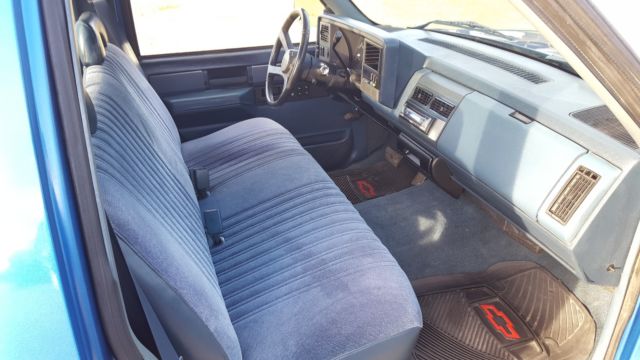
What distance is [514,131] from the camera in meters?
1.43

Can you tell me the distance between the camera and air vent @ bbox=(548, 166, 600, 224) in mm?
1188

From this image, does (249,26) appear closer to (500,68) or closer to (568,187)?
(500,68)

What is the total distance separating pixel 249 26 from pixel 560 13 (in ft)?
8.68

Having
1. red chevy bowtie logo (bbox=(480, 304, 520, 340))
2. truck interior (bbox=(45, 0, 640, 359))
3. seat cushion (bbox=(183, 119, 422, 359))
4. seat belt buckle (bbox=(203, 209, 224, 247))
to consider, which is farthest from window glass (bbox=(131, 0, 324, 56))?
red chevy bowtie logo (bbox=(480, 304, 520, 340))

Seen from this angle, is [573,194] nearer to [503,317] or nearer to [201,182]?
[503,317]

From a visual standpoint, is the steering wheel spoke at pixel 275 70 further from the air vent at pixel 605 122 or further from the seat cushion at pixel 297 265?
the air vent at pixel 605 122

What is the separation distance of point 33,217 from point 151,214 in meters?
0.37

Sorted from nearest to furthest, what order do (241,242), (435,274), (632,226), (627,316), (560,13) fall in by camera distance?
1. (560,13)
2. (627,316)
3. (632,226)
4. (241,242)
5. (435,274)

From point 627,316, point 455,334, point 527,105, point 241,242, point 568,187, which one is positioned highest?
point 527,105

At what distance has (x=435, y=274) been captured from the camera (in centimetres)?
208

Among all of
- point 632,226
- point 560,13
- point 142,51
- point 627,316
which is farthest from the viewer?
point 142,51

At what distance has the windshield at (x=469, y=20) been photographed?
6.07ft

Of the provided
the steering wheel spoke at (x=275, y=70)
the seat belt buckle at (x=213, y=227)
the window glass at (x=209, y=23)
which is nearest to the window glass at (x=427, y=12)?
the window glass at (x=209, y=23)

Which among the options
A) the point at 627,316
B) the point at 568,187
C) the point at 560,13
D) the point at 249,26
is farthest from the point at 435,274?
the point at 249,26
